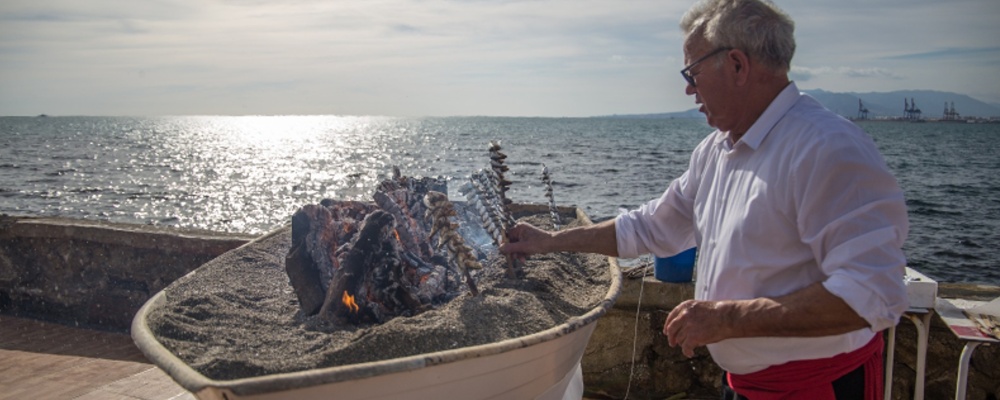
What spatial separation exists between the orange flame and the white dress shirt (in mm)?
1357

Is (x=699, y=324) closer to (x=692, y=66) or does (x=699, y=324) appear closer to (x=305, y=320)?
(x=692, y=66)

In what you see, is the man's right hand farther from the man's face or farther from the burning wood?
the man's face

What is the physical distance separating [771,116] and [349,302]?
5.75 feet

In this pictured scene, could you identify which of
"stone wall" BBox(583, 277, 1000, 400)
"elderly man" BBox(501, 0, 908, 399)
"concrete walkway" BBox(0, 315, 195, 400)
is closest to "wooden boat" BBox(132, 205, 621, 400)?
"elderly man" BBox(501, 0, 908, 399)

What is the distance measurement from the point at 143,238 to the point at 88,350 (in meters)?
0.82

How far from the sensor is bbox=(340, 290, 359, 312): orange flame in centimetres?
300

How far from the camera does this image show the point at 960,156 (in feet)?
162

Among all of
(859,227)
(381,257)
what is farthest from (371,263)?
(859,227)

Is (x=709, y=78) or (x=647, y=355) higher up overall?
(x=709, y=78)

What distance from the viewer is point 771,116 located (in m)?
2.11

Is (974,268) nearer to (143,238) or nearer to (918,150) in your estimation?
(143,238)

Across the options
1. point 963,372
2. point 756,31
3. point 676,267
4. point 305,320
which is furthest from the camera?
point 676,267

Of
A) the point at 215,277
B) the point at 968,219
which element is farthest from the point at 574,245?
the point at 968,219

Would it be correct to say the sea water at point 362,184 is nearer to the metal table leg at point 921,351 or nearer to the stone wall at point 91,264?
the stone wall at point 91,264
